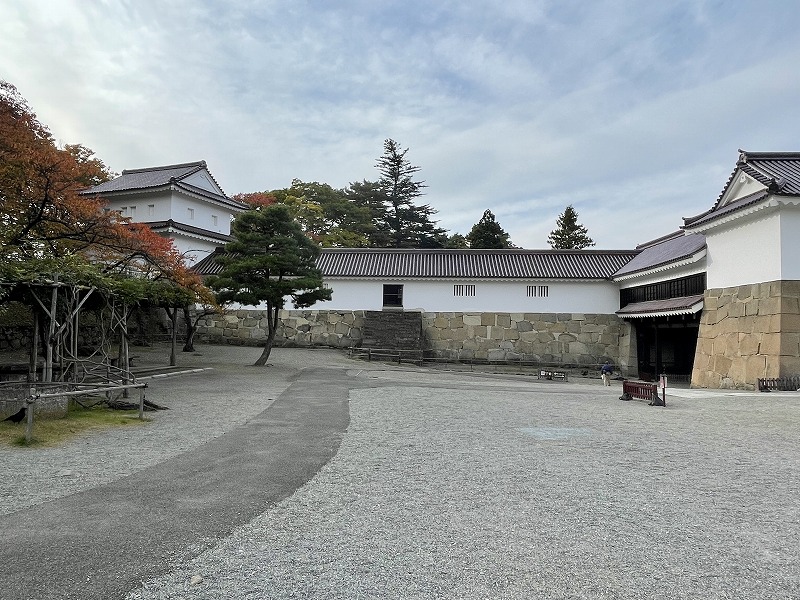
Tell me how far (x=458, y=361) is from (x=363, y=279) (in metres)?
5.94

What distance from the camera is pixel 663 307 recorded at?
60.5 ft

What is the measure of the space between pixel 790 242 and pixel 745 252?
143 centimetres

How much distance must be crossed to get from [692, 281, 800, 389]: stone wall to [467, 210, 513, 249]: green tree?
2189cm

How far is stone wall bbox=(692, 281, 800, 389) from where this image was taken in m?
12.9

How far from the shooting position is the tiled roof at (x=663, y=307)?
1663 centimetres

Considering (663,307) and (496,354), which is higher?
(663,307)

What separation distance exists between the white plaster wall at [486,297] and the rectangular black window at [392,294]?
18cm

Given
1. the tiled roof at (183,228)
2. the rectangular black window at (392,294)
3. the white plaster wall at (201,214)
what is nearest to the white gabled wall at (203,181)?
the white plaster wall at (201,214)

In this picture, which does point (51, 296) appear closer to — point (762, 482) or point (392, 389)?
point (392, 389)

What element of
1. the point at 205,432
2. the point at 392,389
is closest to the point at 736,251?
the point at 392,389

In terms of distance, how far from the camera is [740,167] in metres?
14.8

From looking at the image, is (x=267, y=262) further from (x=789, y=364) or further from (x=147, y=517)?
(x=789, y=364)

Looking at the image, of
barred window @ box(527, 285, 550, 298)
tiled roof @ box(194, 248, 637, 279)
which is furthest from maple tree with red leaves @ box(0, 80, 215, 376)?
barred window @ box(527, 285, 550, 298)

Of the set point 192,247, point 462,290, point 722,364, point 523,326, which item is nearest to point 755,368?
point 722,364
